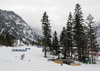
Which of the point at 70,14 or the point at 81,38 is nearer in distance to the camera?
the point at 81,38

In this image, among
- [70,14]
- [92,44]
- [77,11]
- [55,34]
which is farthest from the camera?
[55,34]

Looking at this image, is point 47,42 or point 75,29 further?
point 47,42

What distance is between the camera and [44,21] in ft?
107

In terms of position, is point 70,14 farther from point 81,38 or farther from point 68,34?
point 81,38

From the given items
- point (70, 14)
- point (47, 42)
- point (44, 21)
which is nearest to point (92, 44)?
point (70, 14)

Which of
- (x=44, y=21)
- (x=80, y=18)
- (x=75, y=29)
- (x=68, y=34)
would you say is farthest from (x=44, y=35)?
(x=80, y=18)

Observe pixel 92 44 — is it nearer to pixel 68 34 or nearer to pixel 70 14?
pixel 68 34

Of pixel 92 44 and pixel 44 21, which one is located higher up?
pixel 44 21

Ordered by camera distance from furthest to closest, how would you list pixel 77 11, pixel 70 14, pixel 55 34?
pixel 55 34
pixel 70 14
pixel 77 11

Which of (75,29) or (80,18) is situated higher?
(80,18)

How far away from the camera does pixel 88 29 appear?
26844 mm

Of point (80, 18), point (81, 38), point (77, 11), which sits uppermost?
point (77, 11)

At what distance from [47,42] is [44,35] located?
101 inches

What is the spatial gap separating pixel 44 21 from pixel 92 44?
16252 millimetres
